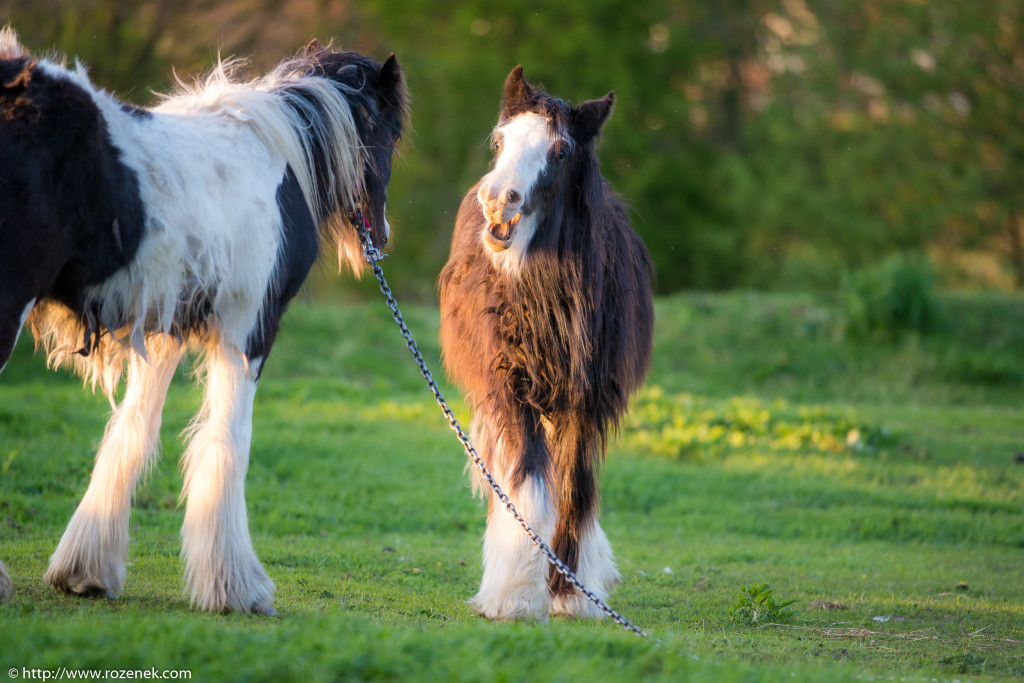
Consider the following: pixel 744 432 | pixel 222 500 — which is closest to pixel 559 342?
pixel 222 500

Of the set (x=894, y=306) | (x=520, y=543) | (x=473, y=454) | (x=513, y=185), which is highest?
(x=894, y=306)

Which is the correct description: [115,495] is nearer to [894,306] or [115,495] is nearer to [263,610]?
[263,610]

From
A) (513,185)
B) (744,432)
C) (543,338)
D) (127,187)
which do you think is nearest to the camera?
(127,187)

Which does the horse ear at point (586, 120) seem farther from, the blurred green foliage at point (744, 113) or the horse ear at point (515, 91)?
the blurred green foliage at point (744, 113)

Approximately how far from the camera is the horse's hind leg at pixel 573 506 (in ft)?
16.1

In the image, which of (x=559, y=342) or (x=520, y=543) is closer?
(x=520, y=543)

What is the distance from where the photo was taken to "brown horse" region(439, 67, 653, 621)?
4484 mm

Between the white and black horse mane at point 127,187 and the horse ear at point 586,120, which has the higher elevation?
the horse ear at point 586,120

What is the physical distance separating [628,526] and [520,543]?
3.24m

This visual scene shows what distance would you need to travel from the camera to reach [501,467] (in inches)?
190

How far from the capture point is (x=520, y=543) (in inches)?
180

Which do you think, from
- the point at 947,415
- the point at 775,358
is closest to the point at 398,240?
the point at 775,358

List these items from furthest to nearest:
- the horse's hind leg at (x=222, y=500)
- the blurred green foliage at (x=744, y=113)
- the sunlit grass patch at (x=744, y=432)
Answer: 1. the blurred green foliage at (x=744, y=113)
2. the sunlit grass patch at (x=744, y=432)
3. the horse's hind leg at (x=222, y=500)

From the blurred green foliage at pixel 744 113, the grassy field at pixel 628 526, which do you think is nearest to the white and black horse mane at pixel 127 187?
the grassy field at pixel 628 526
